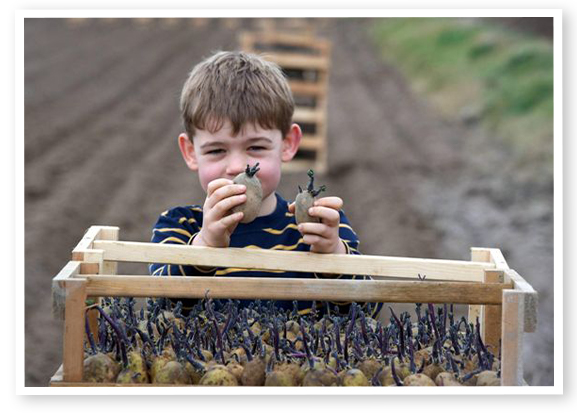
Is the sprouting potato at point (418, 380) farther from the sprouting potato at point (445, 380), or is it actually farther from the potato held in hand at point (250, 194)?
the potato held in hand at point (250, 194)

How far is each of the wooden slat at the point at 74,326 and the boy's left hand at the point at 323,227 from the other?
69cm

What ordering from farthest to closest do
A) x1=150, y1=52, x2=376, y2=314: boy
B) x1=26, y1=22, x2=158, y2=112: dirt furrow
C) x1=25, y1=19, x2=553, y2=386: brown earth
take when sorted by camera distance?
x1=26, y1=22, x2=158, y2=112: dirt furrow < x1=25, y1=19, x2=553, y2=386: brown earth < x1=150, y1=52, x2=376, y2=314: boy

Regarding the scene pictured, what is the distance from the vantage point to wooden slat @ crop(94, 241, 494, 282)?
2.60 metres

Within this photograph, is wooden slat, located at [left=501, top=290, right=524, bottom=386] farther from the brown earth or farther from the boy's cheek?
the brown earth

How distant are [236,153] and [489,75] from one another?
15.5m

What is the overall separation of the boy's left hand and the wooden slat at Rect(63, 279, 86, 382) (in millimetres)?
694

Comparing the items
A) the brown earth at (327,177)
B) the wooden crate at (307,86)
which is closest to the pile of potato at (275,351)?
the brown earth at (327,177)

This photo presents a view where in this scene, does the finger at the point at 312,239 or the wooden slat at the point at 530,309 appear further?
the finger at the point at 312,239

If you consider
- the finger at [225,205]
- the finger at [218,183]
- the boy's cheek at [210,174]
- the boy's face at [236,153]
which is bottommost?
the finger at [225,205]

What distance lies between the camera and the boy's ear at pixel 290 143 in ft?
11.1

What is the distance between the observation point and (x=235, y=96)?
316 cm

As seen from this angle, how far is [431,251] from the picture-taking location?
388 inches

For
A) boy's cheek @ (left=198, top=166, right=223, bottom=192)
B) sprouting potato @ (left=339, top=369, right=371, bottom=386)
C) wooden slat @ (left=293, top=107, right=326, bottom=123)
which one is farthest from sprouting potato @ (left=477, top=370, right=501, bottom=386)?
wooden slat @ (left=293, top=107, right=326, bottom=123)
